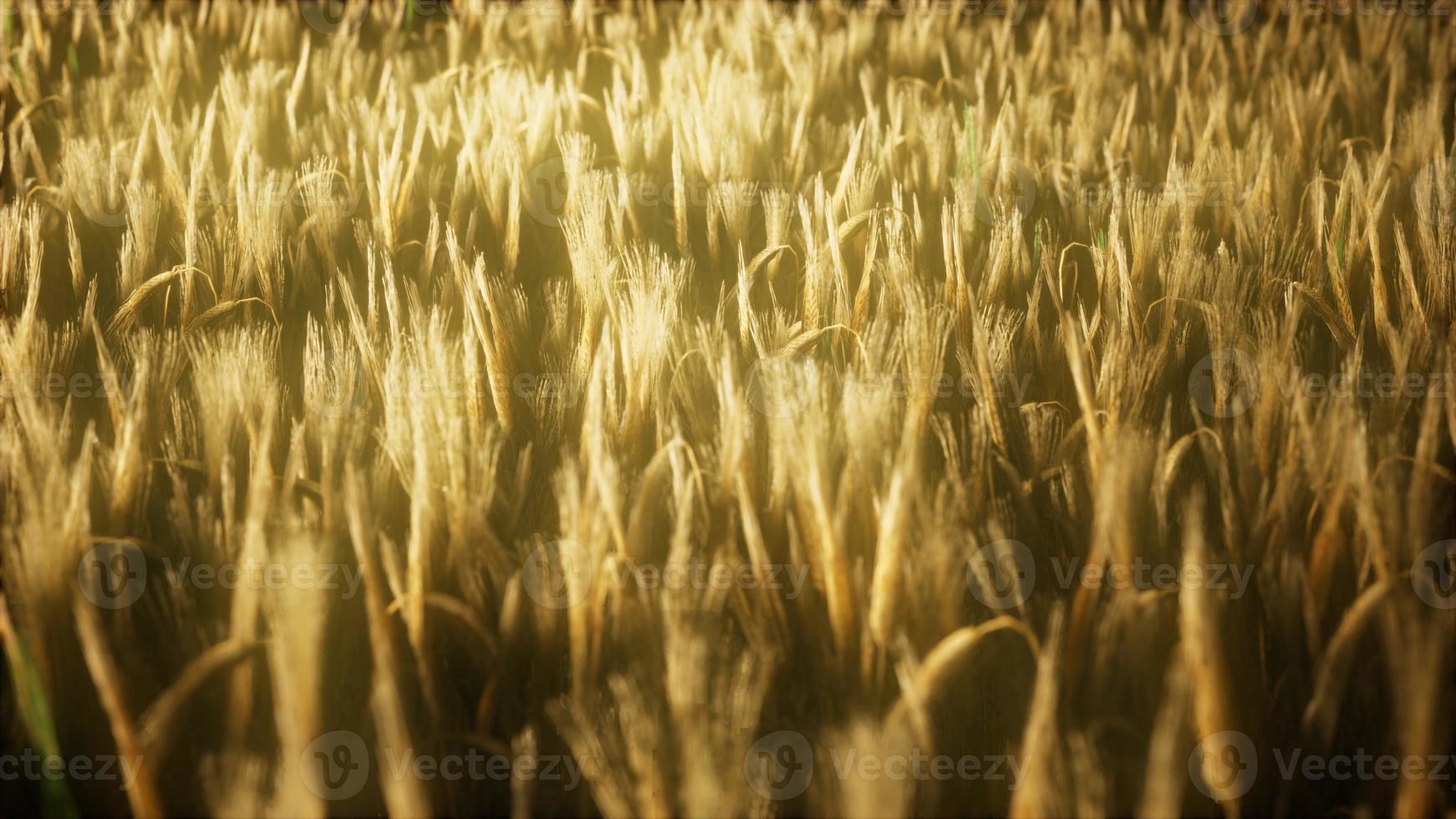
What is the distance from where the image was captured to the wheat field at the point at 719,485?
0.51 m

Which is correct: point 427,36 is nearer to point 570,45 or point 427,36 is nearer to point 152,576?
point 570,45

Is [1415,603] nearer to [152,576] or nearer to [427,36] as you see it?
[152,576]

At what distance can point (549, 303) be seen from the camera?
90cm

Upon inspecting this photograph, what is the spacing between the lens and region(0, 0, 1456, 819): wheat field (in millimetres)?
508

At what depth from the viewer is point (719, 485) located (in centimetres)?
64

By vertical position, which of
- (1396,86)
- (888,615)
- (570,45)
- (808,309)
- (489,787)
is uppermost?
(570,45)

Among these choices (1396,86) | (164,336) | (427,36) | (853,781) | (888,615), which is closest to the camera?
(853,781)

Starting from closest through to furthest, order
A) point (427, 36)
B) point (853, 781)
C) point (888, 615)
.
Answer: point (853, 781)
point (888, 615)
point (427, 36)

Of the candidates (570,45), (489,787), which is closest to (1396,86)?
(570,45)

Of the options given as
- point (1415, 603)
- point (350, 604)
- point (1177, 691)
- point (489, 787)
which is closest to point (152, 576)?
point (350, 604)

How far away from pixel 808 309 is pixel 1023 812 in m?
0.52

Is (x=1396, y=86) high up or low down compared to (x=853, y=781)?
up

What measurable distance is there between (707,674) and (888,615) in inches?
5.1

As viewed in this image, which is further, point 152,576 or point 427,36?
point 427,36
